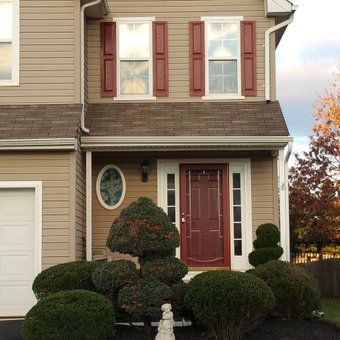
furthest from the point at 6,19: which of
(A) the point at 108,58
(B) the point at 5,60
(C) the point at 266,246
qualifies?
(C) the point at 266,246

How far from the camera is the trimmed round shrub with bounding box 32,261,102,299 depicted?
9.46m

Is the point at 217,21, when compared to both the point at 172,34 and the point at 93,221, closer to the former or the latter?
the point at 172,34

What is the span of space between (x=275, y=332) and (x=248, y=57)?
5.94 meters

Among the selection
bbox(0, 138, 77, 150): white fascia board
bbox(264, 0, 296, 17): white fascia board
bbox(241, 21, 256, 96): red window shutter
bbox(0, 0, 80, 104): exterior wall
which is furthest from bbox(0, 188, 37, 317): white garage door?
bbox(264, 0, 296, 17): white fascia board

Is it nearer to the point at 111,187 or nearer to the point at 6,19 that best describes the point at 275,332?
the point at 111,187

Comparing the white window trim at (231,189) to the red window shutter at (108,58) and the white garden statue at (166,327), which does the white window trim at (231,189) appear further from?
the white garden statue at (166,327)

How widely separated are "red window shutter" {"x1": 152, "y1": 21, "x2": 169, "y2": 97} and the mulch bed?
5.23m

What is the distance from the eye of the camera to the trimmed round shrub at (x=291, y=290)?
9.55m

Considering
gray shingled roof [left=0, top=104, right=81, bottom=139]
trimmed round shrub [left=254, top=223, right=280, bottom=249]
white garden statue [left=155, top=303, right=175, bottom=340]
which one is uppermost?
gray shingled roof [left=0, top=104, right=81, bottom=139]

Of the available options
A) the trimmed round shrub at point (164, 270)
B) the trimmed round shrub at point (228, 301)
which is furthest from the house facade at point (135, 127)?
the trimmed round shrub at point (228, 301)

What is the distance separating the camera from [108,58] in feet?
43.5

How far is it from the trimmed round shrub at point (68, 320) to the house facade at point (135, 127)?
2.61 metres

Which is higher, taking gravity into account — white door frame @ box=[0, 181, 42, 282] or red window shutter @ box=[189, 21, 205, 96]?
red window shutter @ box=[189, 21, 205, 96]

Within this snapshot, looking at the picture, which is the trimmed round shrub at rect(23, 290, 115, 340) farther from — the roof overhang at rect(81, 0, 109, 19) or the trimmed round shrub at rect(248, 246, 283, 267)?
the roof overhang at rect(81, 0, 109, 19)
